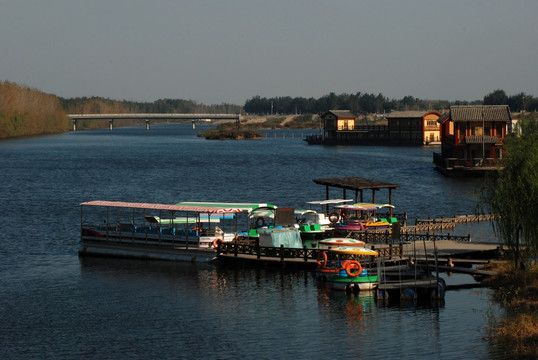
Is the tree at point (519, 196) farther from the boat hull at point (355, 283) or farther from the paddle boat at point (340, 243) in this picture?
the paddle boat at point (340, 243)

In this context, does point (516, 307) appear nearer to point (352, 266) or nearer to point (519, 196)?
point (519, 196)

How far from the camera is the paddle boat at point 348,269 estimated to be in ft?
139

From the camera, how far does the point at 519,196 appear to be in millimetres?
40094

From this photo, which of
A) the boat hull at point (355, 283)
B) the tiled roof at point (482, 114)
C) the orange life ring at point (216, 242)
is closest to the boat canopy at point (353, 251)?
the boat hull at point (355, 283)

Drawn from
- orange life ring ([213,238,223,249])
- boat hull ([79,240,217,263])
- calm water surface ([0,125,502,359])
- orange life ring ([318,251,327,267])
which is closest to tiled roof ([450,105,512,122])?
calm water surface ([0,125,502,359])

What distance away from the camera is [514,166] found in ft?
133

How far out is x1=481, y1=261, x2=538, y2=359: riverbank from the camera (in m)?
32.4

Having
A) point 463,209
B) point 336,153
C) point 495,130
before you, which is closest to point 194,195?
point 463,209

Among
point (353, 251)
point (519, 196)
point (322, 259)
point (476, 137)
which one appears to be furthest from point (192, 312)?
point (476, 137)

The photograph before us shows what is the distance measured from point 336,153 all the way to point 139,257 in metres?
128

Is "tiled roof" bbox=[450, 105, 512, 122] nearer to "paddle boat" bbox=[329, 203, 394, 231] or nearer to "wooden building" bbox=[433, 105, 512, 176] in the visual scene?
"wooden building" bbox=[433, 105, 512, 176]

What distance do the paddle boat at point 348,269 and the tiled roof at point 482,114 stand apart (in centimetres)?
6527

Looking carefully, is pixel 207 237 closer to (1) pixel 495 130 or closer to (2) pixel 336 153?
(1) pixel 495 130

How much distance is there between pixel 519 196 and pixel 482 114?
6992 cm
